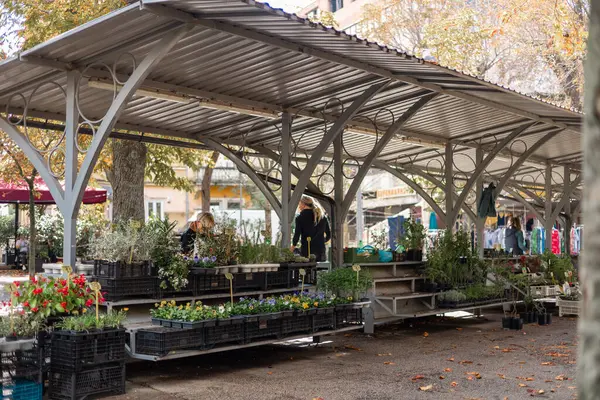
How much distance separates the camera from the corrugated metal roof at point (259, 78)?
6.98m

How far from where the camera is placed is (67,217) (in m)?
7.57

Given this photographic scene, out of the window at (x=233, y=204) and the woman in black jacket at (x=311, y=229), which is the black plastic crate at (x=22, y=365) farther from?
the window at (x=233, y=204)

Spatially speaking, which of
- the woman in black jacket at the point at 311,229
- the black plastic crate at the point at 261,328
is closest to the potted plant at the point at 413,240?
the woman in black jacket at the point at 311,229

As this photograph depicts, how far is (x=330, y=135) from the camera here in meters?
10.2

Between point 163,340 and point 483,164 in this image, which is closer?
point 163,340

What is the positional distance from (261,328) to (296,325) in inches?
24.6

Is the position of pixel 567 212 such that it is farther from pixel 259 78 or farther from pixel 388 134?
pixel 259 78

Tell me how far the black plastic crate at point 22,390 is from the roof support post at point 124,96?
1.93m

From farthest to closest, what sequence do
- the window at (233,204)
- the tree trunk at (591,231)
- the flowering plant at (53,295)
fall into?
1. the window at (233,204)
2. the flowering plant at (53,295)
3. the tree trunk at (591,231)

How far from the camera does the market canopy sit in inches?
279

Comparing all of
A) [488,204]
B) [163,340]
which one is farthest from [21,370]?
Result: [488,204]

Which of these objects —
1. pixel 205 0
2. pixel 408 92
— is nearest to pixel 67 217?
pixel 205 0

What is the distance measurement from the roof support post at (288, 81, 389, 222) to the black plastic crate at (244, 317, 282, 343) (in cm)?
231

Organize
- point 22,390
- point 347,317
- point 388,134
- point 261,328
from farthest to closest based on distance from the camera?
point 388,134 < point 347,317 < point 261,328 < point 22,390
